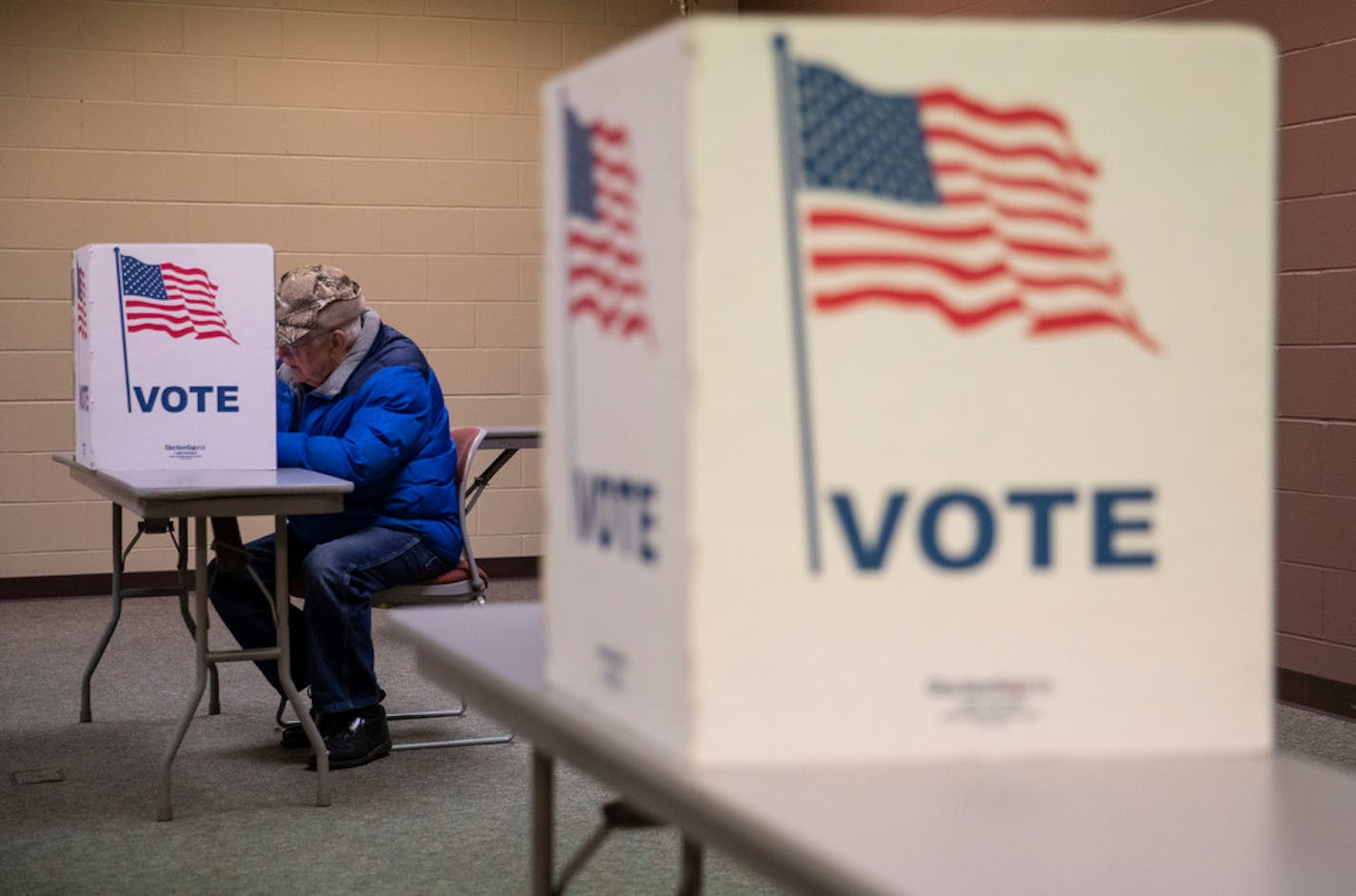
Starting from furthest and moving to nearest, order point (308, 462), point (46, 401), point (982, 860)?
1. point (46, 401)
2. point (308, 462)
3. point (982, 860)

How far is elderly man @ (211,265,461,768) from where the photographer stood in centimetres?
336

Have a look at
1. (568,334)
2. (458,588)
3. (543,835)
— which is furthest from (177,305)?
(568,334)

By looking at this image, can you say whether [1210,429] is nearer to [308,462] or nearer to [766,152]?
[766,152]

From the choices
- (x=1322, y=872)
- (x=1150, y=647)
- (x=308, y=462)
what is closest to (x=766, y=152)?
(x=1150, y=647)

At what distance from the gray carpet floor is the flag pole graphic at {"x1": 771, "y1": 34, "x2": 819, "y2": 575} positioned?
5.48ft

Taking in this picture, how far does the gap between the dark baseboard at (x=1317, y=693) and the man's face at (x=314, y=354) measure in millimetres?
2350

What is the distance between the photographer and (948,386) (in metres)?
0.79

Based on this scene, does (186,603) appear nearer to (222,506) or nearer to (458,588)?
(458,588)

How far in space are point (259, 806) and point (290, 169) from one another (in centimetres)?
333

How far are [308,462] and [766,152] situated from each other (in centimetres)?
272

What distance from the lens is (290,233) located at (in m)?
5.93

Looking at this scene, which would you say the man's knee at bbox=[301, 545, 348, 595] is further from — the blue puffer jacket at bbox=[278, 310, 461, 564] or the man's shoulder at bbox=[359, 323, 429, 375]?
the man's shoulder at bbox=[359, 323, 429, 375]

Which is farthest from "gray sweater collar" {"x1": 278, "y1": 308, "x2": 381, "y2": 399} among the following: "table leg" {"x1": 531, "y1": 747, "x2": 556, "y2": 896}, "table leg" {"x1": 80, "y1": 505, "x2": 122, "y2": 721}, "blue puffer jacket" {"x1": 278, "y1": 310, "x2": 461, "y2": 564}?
"table leg" {"x1": 531, "y1": 747, "x2": 556, "y2": 896}

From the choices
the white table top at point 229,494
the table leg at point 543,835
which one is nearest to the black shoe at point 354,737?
A: the white table top at point 229,494
